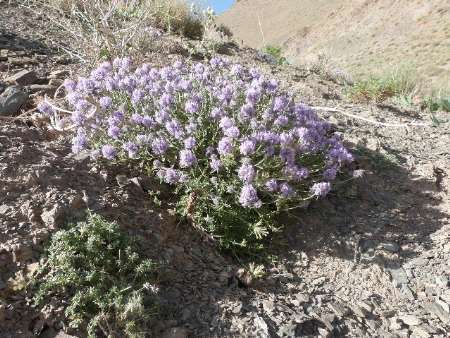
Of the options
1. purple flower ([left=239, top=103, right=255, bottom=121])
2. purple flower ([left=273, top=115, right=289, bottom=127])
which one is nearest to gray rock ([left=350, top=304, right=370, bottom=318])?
purple flower ([left=273, top=115, right=289, bottom=127])

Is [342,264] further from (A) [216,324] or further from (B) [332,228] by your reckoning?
(A) [216,324]

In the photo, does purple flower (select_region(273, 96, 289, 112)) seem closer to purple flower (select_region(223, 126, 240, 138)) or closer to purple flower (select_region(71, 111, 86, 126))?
purple flower (select_region(223, 126, 240, 138))

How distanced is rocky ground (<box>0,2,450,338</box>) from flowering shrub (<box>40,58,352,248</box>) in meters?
0.19

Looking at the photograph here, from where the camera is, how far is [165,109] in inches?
133

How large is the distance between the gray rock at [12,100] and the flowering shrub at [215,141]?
0.65 meters

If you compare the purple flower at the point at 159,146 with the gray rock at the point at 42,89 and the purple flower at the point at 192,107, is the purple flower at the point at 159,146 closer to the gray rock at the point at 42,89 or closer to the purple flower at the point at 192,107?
the purple flower at the point at 192,107

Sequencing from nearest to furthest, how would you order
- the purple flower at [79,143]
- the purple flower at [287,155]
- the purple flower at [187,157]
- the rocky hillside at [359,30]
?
the purple flower at [187,157] < the purple flower at [287,155] < the purple flower at [79,143] < the rocky hillside at [359,30]

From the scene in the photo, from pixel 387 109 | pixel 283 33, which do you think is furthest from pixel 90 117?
pixel 283 33

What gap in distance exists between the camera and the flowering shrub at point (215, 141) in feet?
10.2

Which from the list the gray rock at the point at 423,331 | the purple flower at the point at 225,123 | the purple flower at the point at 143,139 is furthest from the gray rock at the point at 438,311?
the purple flower at the point at 143,139

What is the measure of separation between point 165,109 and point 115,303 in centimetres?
150

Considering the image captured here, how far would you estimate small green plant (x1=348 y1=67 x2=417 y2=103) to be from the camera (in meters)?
5.96

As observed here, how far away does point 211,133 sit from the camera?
3.44 m

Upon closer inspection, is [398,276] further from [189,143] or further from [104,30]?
[104,30]
